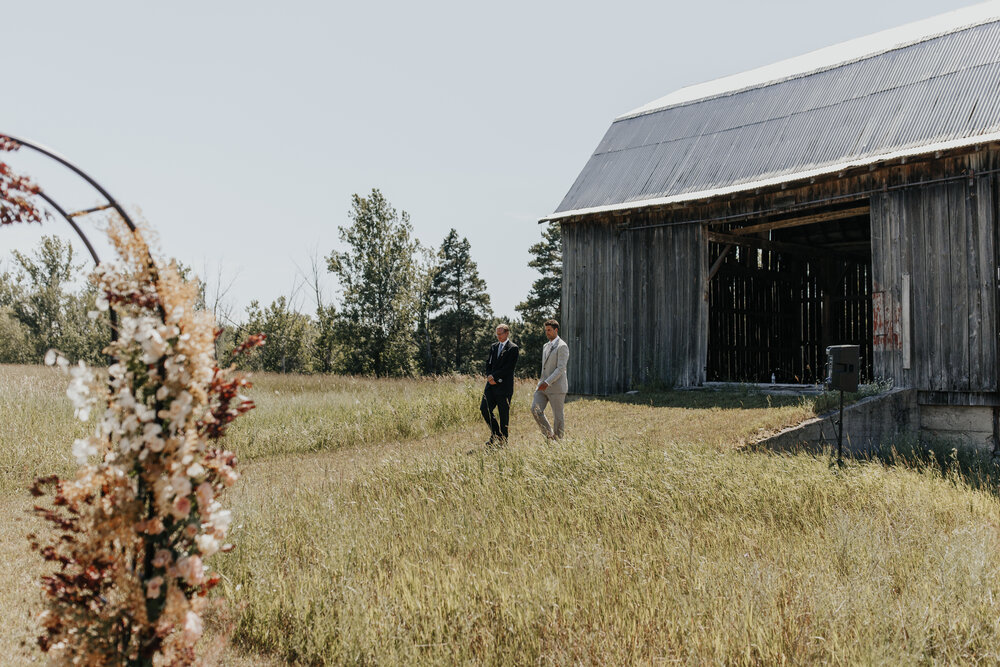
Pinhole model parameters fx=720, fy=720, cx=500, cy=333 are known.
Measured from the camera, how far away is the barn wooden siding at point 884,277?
1235cm

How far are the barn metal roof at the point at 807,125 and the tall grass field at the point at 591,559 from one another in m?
6.53

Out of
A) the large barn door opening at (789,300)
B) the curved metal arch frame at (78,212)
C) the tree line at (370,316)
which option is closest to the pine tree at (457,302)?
the tree line at (370,316)

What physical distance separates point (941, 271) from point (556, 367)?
24.9ft

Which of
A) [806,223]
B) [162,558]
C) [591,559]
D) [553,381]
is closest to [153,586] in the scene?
[162,558]

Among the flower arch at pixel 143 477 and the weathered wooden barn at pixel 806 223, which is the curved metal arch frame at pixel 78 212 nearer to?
the flower arch at pixel 143 477

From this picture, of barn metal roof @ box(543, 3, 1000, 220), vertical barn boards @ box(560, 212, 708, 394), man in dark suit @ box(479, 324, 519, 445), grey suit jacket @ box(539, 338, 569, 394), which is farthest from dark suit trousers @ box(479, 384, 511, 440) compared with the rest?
barn metal roof @ box(543, 3, 1000, 220)

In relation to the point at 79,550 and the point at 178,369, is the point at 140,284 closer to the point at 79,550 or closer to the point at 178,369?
the point at 178,369

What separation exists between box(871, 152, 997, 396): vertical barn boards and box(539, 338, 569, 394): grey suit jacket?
22.8 ft

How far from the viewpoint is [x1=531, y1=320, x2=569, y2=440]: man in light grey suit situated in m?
10.2

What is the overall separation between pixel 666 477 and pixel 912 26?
15025mm

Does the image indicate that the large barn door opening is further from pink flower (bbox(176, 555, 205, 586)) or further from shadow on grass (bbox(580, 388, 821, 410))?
pink flower (bbox(176, 555, 205, 586))

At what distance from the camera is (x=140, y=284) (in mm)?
3074

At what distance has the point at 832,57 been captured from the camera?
17.2 m

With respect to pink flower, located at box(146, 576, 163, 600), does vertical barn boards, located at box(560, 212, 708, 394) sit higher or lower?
higher
